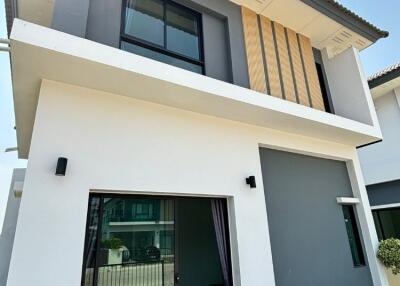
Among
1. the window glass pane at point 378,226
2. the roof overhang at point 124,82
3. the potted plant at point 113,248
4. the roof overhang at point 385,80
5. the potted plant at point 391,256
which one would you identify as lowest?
the potted plant at point 391,256

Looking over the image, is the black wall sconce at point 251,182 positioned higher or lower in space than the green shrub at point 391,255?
higher

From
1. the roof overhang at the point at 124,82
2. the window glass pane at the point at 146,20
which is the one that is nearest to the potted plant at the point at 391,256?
the roof overhang at the point at 124,82

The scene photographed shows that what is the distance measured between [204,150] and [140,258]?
197cm

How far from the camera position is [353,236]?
6441 millimetres

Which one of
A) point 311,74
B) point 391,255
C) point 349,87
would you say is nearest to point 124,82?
point 311,74

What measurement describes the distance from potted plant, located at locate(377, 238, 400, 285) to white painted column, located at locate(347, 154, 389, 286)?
13cm

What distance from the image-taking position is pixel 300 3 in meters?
6.16

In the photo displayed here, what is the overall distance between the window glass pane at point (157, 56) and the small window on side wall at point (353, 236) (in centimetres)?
496

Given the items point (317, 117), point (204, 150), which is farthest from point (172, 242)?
point (317, 117)

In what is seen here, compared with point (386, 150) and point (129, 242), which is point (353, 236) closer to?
point (386, 150)

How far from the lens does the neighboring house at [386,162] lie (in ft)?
30.8

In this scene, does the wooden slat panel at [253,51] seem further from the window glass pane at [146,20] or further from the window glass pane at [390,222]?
the window glass pane at [390,222]

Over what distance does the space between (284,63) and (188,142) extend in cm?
329

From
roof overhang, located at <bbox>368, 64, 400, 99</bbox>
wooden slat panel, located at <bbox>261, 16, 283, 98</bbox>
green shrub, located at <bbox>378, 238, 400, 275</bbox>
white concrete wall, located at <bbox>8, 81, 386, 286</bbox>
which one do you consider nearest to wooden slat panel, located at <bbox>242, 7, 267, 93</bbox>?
wooden slat panel, located at <bbox>261, 16, 283, 98</bbox>
